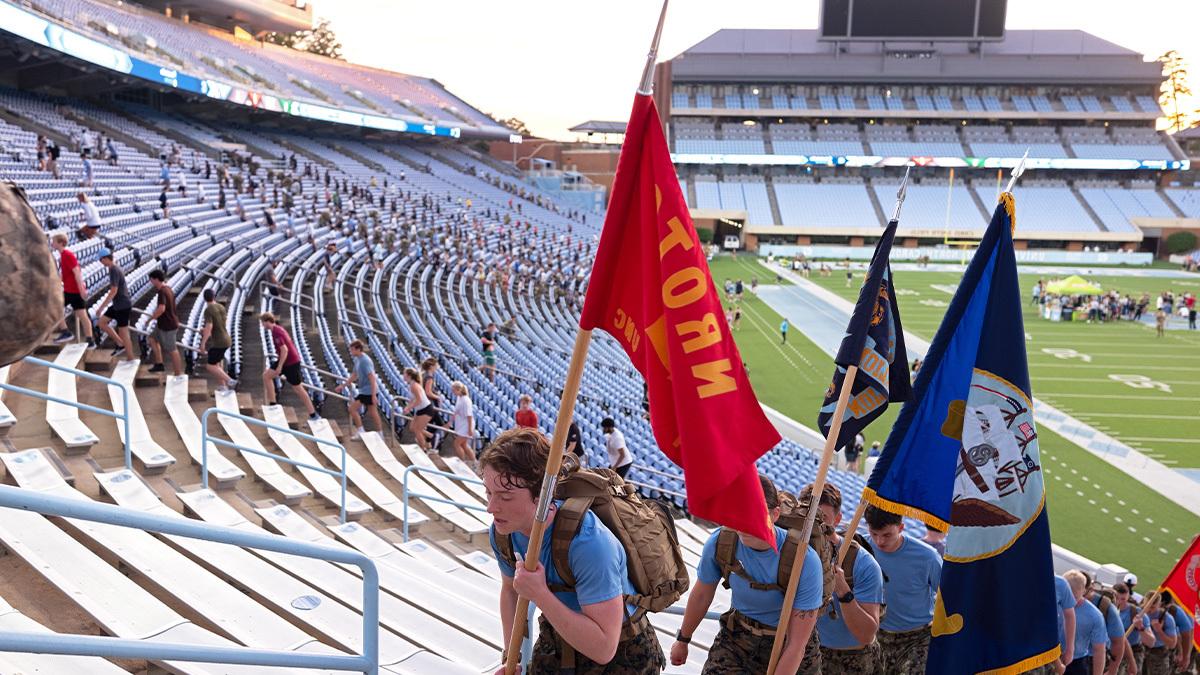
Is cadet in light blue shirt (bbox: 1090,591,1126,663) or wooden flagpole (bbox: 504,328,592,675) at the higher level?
wooden flagpole (bbox: 504,328,592,675)

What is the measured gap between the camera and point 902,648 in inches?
169

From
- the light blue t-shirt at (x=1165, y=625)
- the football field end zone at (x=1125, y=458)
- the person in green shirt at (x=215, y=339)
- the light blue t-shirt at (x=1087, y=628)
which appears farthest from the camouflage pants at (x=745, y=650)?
the football field end zone at (x=1125, y=458)

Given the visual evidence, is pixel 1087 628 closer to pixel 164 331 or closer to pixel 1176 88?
pixel 164 331

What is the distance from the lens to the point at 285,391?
448 inches

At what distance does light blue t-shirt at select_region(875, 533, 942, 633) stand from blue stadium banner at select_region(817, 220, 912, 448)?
0.61m

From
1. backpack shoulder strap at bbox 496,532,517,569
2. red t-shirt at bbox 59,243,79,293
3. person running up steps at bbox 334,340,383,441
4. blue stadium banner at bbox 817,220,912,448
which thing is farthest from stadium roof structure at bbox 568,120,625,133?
backpack shoulder strap at bbox 496,532,517,569

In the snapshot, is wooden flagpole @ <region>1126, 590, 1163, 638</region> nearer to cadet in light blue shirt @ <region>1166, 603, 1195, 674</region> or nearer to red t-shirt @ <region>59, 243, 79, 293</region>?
cadet in light blue shirt @ <region>1166, 603, 1195, 674</region>

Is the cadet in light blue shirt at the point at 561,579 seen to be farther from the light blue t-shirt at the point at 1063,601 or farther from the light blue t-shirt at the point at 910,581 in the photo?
the light blue t-shirt at the point at 1063,601

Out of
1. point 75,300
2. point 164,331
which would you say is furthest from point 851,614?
point 75,300

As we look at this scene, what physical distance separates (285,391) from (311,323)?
4909 mm

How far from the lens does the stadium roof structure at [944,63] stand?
7056 cm

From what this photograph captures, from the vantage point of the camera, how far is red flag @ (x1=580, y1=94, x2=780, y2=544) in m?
2.80

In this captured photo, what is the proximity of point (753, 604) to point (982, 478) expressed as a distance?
52.2 inches

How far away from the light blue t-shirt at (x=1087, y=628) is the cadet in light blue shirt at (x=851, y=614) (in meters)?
2.60
